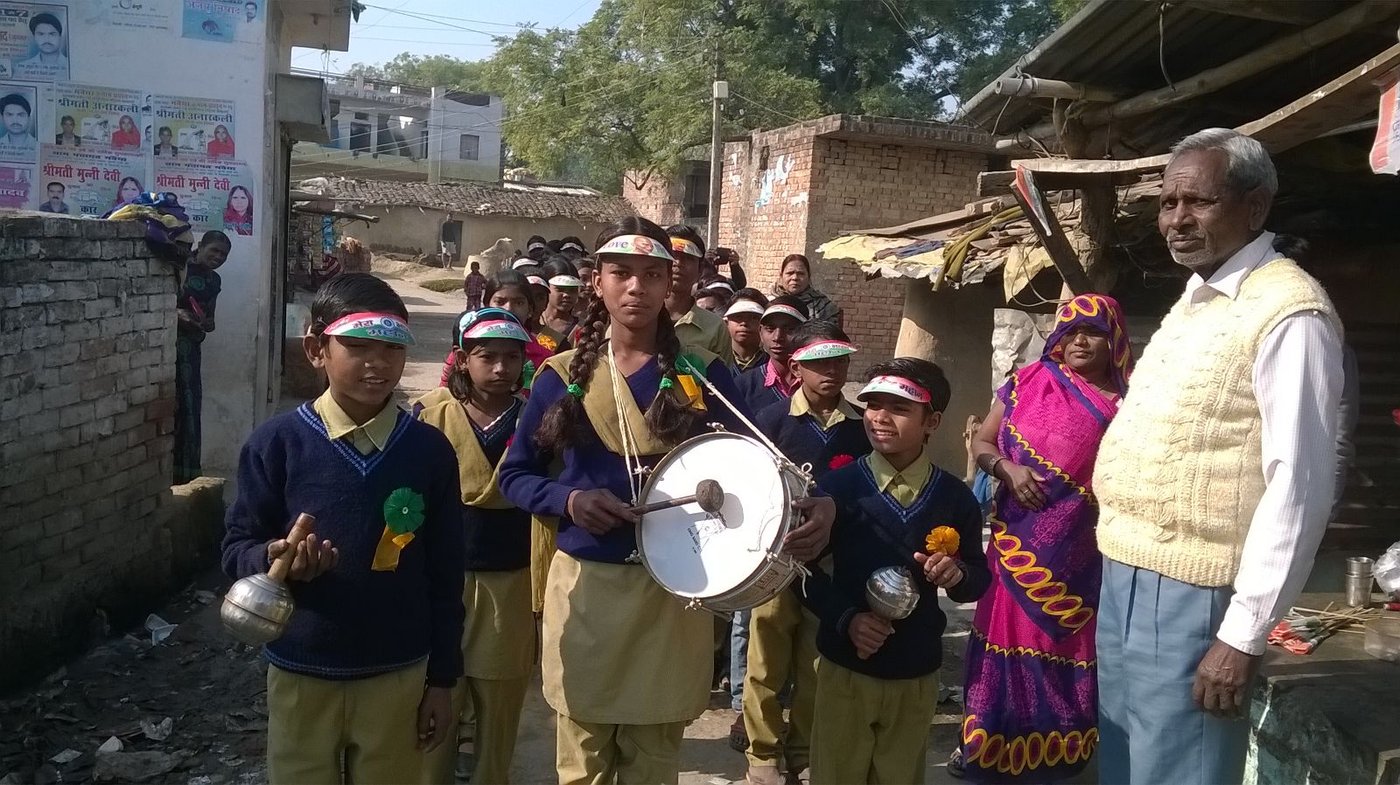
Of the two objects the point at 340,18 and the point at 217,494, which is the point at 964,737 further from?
the point at 340,18

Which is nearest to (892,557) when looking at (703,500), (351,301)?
(703,500)

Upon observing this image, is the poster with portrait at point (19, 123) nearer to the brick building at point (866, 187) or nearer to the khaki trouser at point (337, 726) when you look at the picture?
the khaki trouser at point (337, 726)

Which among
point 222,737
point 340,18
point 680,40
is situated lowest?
point 222,737

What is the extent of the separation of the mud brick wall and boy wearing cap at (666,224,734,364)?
2822mm

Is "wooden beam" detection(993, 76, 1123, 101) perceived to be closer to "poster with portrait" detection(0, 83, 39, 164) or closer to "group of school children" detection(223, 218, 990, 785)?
"group of school children" detection(223, 218, 990, 785)

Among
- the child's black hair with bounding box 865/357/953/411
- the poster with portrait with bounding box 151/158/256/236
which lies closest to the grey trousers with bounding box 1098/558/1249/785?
the child's black hair with bounding box 865/357/953/411

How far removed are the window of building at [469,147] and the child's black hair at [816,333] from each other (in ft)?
148

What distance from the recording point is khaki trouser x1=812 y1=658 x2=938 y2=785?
3.18m

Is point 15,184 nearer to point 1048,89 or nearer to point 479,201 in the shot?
point 1048,89

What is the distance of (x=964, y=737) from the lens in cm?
381

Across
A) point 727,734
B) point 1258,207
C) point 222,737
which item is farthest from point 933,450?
point 1258,207

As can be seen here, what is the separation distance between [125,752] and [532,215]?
30051 mm

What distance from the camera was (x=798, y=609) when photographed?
398 centimetres

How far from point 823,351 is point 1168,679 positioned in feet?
5.55
